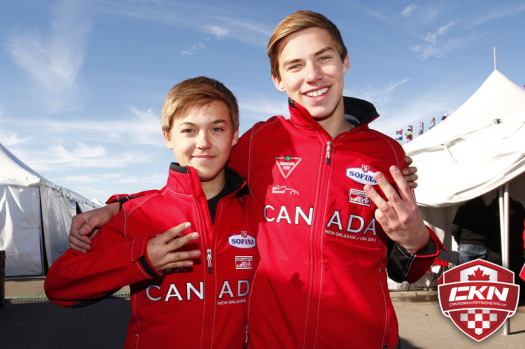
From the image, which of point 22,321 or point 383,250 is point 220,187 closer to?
point 383,250

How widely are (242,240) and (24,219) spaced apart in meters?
11.8

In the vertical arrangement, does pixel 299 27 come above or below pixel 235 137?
above

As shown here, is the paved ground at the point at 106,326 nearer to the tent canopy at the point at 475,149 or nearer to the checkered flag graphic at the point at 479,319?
the checkered flag graphic at the point at 479,319

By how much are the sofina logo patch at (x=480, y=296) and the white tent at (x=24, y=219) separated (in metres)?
11.1

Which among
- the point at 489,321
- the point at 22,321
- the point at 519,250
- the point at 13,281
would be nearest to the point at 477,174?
the point at 489,321

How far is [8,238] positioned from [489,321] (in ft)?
38.9

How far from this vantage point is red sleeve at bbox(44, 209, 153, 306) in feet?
4.91

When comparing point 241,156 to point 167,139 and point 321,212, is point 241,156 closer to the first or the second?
point 167,139

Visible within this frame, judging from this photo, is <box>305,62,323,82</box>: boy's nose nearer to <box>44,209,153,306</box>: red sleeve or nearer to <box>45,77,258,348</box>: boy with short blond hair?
<box>45,77,258,348</box>: boy with short blond hair

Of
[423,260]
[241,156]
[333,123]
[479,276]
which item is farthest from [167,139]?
[479,276]

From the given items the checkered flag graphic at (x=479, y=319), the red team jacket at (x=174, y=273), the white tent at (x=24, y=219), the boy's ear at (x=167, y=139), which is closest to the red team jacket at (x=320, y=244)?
the red team jacket at (x=174, y=273)

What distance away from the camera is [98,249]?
160cm

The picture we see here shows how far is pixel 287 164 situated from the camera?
5.69ft

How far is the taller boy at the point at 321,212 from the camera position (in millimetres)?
1511
